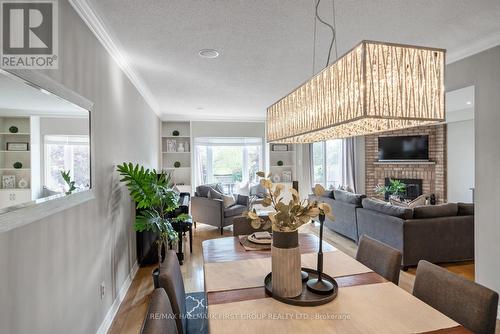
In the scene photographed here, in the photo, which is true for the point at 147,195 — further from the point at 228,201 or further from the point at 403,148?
the point at 403,148

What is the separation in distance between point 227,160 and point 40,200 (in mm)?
5813

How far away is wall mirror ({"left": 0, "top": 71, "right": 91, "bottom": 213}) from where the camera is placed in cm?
107

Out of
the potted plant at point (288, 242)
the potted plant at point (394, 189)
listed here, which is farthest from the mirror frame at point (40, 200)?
the potted plant at point (394, 189)

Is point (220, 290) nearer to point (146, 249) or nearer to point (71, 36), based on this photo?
point (71, 36)

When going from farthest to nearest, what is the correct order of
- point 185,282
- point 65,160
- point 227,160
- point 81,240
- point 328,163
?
1. point 328,163
2. point 227,160
3. point 185,282
4. point 81,240
5. point 65,160

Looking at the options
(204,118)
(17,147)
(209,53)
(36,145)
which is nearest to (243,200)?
(204,118)

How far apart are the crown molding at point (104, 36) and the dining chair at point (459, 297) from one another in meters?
2.61

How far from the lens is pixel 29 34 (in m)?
1.37

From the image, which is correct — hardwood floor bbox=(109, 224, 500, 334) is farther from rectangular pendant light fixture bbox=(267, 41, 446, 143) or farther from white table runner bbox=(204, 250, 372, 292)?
rectangular pendant light fixture bbox=(267, 41, 446, 143)

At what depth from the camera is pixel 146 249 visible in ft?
11.9

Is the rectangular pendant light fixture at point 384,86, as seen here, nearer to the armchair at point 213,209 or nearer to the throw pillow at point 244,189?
the armchair at point 213,209

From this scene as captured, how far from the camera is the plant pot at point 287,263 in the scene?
1242mm

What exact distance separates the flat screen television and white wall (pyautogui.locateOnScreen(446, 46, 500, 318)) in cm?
446

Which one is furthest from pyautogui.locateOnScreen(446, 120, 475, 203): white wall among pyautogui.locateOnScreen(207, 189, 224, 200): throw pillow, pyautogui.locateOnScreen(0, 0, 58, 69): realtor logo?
pyautogui.locateOnScreen(0, 0, 58, 69): realtor logo
